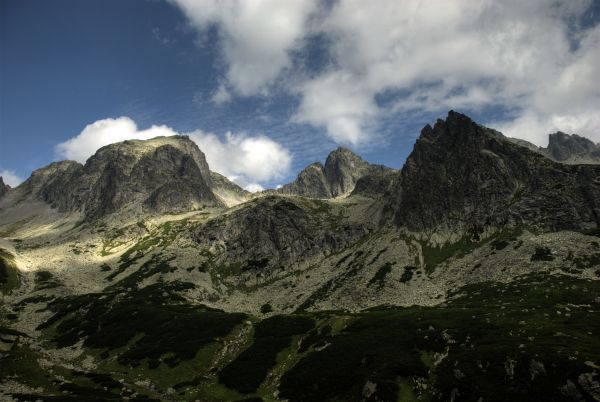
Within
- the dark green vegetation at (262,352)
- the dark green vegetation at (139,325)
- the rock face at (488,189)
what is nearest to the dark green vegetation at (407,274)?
the rock face at (488,189)

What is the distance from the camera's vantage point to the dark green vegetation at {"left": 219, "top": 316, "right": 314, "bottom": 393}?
2474 inches

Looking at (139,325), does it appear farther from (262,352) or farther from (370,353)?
(370,353)

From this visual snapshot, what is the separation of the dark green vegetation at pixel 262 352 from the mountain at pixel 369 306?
0.44 meters

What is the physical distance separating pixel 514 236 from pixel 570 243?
1912 centimetres

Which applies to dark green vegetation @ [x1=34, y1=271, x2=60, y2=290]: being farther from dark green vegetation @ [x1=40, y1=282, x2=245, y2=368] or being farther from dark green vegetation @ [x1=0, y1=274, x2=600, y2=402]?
dark green vegetation @ [x1=0, y1=274, x2=600, y2=402]

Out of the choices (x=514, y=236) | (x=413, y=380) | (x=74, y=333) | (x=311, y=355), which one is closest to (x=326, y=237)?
(x=514, y=236)

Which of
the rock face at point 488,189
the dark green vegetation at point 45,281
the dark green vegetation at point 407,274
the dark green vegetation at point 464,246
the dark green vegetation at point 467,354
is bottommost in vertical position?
the dark green vegetation at point 467,354

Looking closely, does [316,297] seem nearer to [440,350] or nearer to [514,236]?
[514,236]

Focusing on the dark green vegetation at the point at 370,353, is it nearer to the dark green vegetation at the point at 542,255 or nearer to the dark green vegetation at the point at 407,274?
the dark green vegetation at the point at 542,255

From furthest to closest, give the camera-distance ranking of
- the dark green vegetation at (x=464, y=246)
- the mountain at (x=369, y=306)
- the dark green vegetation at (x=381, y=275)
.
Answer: the dark green vegetation at (x=381, y=275) → the dark green vegetation at (x=464, y=246) → the mountain at (x=369, y=306)

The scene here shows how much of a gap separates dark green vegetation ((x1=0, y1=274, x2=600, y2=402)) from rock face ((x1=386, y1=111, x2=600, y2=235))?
47003 millimetres

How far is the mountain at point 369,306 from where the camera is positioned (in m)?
52.2

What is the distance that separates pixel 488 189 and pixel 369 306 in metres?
76.3

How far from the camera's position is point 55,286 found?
158375 millimetres
